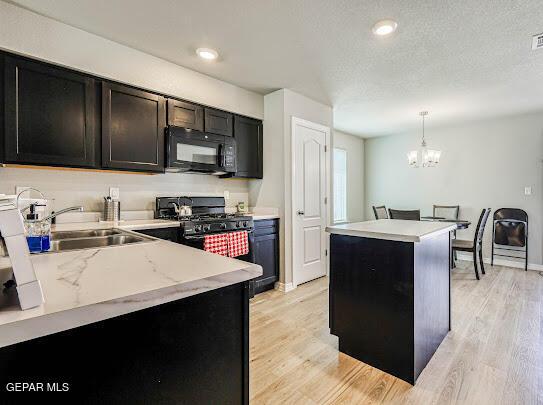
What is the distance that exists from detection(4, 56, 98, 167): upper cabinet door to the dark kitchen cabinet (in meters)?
1.77

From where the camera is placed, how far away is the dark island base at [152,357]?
0.61m

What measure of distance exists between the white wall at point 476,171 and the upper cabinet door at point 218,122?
3.99m

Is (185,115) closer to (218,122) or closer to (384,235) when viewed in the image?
(218,122)

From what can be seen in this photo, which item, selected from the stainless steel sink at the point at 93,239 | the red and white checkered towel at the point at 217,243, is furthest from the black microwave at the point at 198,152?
the stainless steel sink at the point at 93,239

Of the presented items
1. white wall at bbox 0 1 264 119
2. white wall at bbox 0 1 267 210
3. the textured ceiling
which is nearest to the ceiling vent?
the textured ceiling

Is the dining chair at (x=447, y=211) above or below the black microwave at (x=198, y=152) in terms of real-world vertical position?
below

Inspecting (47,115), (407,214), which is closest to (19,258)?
(47,115)

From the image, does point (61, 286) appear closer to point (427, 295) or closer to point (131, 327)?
point (131, 327)

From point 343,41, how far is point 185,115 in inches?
65.2

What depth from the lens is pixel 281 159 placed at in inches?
137

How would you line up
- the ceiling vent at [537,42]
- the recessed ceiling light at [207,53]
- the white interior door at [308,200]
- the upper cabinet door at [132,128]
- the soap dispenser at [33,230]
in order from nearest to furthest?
the soap dispenser at [33,230] < the ceiling vent at [537,42] < the upper cabinet door at [132,128] < the recessed ceiling light at [207,53] < the white interior door at [308,200]

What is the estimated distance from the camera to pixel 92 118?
2371 millimetres

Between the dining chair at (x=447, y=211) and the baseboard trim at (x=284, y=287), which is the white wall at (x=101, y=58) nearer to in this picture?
the baseboard trim at (x=284, y=287)

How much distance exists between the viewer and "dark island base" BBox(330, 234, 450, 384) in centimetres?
172
